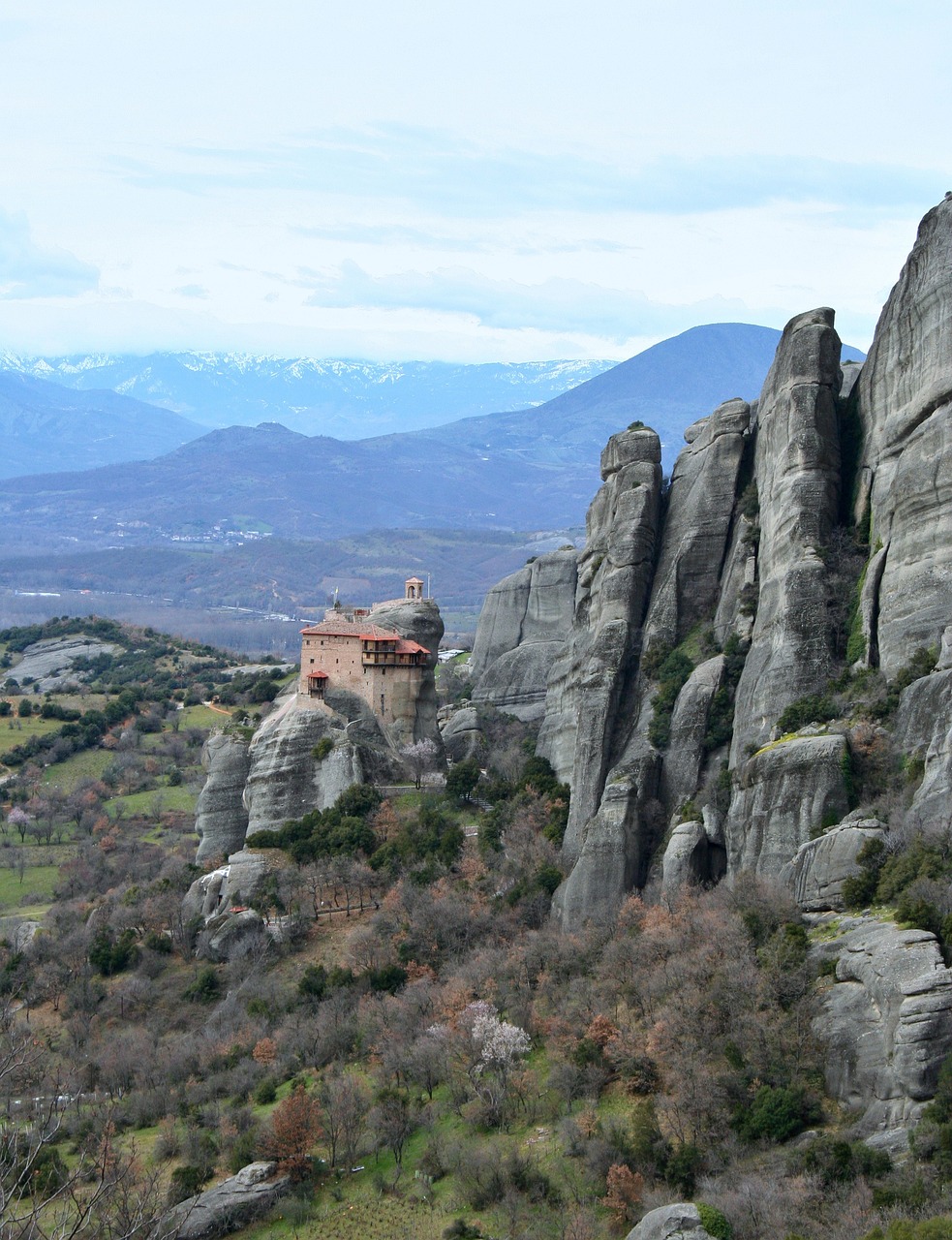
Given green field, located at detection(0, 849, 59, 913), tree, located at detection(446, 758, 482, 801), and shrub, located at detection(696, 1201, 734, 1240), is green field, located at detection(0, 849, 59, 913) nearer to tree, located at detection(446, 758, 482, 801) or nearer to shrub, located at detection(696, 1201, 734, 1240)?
tree, located at detection(446, 758, 482, 801)

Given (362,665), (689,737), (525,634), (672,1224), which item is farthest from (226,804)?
(672,1224)

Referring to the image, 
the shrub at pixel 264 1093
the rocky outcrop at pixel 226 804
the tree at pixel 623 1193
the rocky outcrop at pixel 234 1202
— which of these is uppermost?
the rocky outcrop at pixel 226 804

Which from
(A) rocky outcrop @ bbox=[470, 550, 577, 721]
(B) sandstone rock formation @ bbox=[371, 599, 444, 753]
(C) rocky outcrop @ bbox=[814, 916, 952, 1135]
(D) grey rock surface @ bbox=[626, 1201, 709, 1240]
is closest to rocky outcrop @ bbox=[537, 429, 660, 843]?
(B) sandstone rock formation @ bbox=[371, 599, 444, 753]

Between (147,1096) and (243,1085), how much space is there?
3.14 metres

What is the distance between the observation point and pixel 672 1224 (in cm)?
3080

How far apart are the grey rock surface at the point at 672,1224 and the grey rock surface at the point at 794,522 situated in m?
17.2

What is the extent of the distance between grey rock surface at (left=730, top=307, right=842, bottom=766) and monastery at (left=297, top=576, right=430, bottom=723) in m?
19.4

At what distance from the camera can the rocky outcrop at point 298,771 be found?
208 feet

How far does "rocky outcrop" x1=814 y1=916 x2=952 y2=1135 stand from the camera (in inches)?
1226

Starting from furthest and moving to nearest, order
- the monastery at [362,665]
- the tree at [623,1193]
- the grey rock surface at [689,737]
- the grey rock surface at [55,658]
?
the grey rock surface at [55,658]
the monastery at [362,665]
the grey rock surface at [689,737]
the tree at [623,1193]

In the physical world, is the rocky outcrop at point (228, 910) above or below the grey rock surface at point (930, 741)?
below

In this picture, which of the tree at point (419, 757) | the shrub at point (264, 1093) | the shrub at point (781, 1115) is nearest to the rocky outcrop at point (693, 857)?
the shrub at point (781, 1115)

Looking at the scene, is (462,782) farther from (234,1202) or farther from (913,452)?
(913,452)

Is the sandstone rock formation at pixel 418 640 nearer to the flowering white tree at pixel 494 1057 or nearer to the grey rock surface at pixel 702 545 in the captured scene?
the grey rock surface at pixel 702 545
